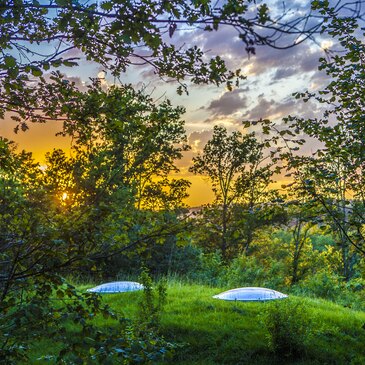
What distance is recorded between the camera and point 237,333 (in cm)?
819

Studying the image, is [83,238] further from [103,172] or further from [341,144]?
[341,144]

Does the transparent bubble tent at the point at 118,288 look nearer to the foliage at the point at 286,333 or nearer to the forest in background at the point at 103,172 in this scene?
the foliage at the point at 286,333

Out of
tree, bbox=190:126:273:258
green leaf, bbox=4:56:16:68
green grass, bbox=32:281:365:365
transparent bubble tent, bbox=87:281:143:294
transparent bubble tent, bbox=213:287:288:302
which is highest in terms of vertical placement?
tree, bbox=190:126:273:258

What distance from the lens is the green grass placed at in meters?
7.46

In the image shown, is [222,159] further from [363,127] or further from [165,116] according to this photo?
[165,116]

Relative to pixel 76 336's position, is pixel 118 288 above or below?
below

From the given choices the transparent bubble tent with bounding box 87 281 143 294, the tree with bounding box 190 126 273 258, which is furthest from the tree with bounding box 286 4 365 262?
the tree with bounding box 190 126 273 258

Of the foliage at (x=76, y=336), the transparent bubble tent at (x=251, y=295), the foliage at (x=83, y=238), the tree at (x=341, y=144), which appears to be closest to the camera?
the foliage at (x=76, y=336)

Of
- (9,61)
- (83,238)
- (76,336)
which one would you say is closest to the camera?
(9,61)

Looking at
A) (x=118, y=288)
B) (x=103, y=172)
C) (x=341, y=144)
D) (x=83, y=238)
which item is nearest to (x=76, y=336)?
(x=83, y=238)

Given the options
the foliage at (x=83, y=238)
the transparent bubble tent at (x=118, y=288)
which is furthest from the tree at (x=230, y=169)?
the foliage at (x=83, y=238)

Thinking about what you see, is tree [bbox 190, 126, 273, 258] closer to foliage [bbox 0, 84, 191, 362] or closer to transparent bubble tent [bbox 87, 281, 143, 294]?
transparent bubble tent [bbox 87, 281, 143, 294]

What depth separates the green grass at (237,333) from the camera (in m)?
7.46

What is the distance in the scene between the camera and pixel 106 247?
132 inches
